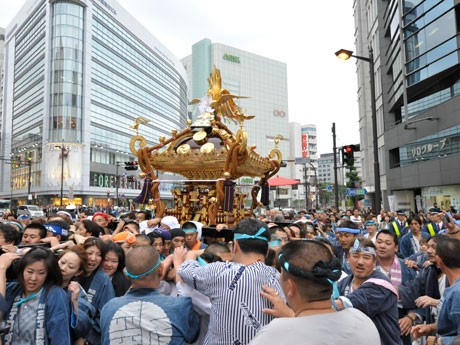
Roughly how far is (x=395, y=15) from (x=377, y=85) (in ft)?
32.5

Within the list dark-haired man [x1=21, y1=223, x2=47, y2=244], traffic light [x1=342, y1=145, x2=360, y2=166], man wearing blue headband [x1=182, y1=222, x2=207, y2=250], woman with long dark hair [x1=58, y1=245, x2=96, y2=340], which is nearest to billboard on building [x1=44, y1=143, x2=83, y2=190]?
traffic light [x1=342, y1=145, x2=360, y2=166]

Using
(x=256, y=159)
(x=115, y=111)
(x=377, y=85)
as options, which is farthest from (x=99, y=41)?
(x=256, y=159)

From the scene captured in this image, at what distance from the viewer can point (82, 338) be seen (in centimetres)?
319

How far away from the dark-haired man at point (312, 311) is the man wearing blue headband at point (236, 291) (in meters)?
0.62

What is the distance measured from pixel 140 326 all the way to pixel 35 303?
98 centimetres

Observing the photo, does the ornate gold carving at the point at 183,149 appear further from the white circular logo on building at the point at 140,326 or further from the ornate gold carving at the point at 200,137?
the white circular logo on building at the point at 140,326

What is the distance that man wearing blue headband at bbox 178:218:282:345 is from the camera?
252cm

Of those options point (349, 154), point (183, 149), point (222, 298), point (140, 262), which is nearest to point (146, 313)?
point (140, 262)

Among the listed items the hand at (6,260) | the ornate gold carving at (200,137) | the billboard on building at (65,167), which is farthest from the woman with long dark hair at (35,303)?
the billboard on building at (65,167)

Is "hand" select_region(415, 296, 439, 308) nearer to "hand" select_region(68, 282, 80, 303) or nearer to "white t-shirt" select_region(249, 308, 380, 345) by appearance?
"white t-shirt" select_region(249, 308, 380, 345)

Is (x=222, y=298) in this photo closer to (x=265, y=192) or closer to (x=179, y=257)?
(x=179, y=257)

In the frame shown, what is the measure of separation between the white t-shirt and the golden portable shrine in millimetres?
7357

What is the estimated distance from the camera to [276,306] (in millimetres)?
2395

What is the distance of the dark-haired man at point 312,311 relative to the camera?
1.70 meters
